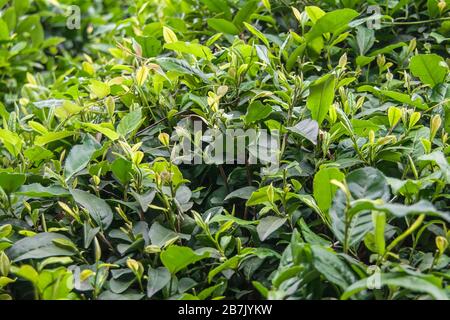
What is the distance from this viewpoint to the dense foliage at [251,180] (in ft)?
3.83

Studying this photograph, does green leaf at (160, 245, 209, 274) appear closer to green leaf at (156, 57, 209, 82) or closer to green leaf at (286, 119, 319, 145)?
green leaf at (286, 119, 319, 145)

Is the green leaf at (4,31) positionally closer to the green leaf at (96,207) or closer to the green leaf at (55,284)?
the green leaf at (96,207)

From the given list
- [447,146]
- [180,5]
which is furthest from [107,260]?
[180,5]

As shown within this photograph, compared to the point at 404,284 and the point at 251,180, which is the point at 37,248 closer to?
the point at 251,180

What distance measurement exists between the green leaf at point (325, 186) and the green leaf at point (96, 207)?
18.5 inches

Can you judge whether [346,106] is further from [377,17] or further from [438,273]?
[438,273]

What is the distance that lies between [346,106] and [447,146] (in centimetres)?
26

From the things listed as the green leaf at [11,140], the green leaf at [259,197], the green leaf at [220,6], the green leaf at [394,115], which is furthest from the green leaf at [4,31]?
the green leaf at [394,115]

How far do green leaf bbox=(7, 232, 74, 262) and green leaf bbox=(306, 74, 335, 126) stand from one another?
631 mm

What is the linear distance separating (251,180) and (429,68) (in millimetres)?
556

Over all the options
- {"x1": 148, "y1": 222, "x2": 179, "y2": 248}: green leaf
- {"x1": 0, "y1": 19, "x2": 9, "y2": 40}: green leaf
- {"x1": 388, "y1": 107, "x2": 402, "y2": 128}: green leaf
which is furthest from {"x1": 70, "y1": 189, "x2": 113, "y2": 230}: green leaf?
{"x1": 0, "y1": 19, "x2": 9, "y2": 40}: green leaf

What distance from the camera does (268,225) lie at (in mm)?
1302

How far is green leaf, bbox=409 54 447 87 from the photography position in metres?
1.56

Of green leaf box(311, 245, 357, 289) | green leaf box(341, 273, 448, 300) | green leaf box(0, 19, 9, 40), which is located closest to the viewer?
green leaf box(341, 273, 448, 300)
